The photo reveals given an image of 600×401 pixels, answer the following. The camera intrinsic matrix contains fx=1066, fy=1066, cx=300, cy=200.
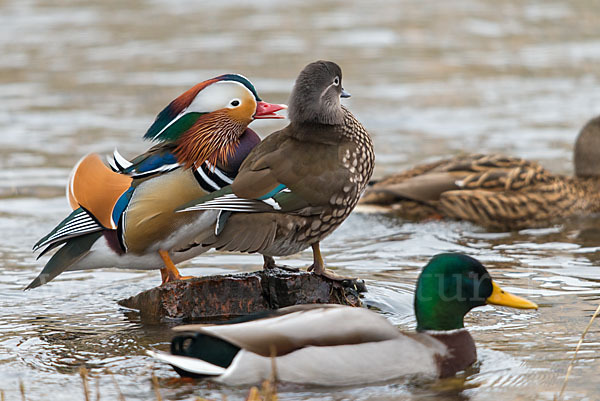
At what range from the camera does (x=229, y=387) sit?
566 cm

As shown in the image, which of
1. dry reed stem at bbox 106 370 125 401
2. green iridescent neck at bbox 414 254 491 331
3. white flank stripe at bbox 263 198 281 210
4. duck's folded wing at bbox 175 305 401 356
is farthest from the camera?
white flank stripe at bbox 263 198 281 210

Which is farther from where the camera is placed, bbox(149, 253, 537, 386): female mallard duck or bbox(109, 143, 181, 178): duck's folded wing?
bbox(109, 143, 181, 178): duck's folded wing

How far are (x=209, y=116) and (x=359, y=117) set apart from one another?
8.37 meters

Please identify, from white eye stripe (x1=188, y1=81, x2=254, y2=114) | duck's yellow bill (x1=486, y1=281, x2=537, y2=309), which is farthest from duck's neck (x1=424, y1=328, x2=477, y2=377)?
white eye stripe (x1=188, y1=81, x2=254, y2=114)

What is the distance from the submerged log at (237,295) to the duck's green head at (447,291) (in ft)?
3.71

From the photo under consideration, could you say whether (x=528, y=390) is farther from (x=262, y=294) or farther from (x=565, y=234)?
(x=565, y=234)

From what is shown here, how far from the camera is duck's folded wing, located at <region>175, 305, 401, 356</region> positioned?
558 centimetres

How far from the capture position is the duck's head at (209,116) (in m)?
7.16

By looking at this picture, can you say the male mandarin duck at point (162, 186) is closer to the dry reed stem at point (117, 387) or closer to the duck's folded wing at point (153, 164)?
the duck's folded wing at point (153, 164)

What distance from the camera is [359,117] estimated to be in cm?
1541

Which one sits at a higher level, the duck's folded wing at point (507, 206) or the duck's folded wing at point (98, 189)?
the duck's folded wing at point (98, 189)

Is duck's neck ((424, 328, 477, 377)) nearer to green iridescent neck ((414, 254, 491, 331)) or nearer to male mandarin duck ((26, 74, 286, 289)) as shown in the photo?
green iridescent neck ((414, 254, 491, 331))

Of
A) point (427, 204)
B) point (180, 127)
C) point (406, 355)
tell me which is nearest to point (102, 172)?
point (180, 127)

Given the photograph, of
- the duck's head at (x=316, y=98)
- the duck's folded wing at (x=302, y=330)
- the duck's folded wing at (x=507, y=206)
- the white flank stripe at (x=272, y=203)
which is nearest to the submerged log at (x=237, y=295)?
the white flank stripe at (x=272, y=203)
